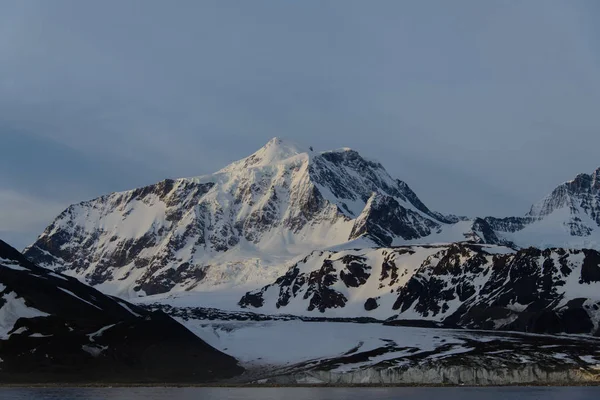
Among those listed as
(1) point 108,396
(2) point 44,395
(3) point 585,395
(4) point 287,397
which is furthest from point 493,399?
(2) point 44,395

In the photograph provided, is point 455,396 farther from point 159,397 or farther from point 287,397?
point 159,397

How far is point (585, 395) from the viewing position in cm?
19300

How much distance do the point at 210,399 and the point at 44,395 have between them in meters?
34.3

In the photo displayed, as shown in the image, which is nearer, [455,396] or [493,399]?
[493,399]

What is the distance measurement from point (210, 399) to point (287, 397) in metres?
16.5

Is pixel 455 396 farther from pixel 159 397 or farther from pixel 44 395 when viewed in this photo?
pixel 44 395

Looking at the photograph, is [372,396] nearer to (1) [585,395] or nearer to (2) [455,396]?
(2) [455,396]

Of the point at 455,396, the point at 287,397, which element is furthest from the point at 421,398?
the point at 287,397

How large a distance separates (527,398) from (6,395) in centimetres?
10361

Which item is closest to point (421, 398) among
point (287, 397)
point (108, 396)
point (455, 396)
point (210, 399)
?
point (455, 396)

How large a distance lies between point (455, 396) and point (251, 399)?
139ft

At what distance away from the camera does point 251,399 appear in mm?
189125

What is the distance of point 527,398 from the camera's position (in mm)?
187250

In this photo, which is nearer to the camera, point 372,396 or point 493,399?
point 493,399
